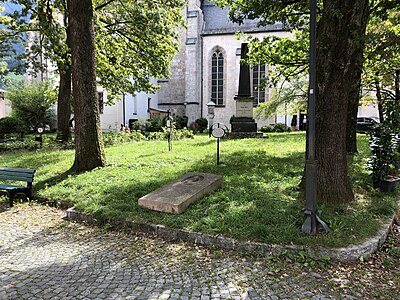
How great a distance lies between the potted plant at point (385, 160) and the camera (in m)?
6.41

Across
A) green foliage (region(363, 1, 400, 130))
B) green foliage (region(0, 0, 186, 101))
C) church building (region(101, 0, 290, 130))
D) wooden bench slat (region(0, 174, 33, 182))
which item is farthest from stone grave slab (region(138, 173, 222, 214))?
church building (region(101, 0, 290, 130))

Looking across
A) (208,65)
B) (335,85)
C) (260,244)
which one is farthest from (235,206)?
(208,65)

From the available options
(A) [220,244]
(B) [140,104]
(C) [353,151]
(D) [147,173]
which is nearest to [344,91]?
(A) [220,244]

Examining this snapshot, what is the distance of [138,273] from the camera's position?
3.78 m

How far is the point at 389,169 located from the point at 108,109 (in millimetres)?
26407

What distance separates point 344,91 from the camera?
17.5 feet

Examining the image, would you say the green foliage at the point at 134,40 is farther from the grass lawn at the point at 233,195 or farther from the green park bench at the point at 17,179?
the green park bench at the point at 17,179

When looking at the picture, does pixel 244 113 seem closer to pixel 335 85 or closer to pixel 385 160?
pixel 385 160

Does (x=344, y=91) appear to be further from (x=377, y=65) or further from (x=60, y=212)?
(x=377, y=65)

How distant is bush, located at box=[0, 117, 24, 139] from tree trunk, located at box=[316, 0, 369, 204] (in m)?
21.7

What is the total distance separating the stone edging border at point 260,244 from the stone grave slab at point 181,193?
52 cm

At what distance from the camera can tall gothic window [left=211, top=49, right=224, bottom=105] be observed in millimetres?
33625

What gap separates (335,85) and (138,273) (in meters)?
4.14

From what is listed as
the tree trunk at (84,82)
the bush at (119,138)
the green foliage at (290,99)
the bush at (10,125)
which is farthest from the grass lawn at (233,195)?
the bush at (10,125)
